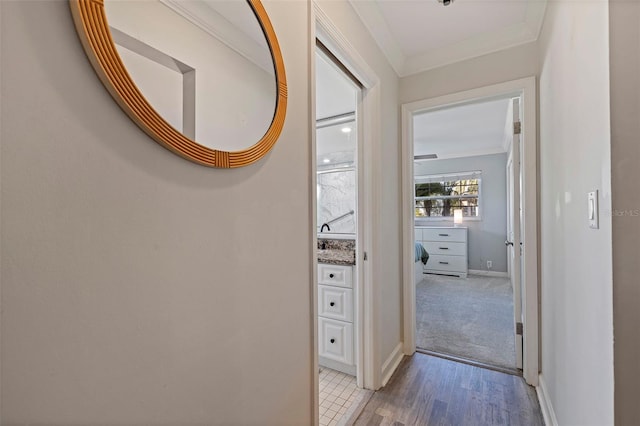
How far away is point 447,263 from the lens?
5.59 meters

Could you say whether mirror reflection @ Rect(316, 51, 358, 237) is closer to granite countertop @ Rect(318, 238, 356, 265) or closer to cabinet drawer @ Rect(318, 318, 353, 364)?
granite countertop @ Rect(318, 238, 356, 265)

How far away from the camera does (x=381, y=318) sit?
2.02 m

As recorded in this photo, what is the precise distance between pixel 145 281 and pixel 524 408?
2.21 metres

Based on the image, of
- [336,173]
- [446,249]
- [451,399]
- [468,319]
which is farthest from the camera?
[446,249]

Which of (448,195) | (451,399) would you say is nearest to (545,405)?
(451,399)

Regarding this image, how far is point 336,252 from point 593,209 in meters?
1.76

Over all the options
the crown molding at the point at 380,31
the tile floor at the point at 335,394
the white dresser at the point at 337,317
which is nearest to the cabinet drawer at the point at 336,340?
the white dresser at the point at 337,317

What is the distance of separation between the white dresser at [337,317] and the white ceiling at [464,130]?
5.81 ft

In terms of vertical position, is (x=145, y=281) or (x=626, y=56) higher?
(x=626, y=56)

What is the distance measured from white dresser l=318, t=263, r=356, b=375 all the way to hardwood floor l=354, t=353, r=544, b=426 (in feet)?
1.16

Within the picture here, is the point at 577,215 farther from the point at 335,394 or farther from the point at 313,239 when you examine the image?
the point at 335,394

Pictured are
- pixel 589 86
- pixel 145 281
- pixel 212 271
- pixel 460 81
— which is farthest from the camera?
pixel 460 81

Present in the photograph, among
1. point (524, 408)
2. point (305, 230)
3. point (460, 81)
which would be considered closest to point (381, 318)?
point (524, 408)

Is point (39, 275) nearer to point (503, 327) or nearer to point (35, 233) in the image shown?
point (35, 233)
